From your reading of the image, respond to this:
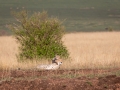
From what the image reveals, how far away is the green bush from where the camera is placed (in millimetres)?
16484

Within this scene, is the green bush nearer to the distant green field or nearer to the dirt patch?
the dirt patch

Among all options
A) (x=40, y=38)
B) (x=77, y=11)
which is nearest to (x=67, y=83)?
→ (x=40, y=38)

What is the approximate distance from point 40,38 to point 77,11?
8158 centimetres

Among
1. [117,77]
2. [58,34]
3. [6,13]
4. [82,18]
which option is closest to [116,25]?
[82,18]

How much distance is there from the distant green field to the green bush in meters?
60.7

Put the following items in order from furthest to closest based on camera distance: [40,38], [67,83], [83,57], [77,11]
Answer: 1. [77,11]
2. [83,57]
3. [40,38]
4. [67,83]

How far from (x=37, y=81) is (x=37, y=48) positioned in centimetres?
743

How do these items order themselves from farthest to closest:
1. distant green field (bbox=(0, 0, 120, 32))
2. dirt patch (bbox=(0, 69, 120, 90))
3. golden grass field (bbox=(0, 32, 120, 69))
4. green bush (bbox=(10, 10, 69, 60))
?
1. distant green field (bbox=(0, 0, 120, 32))
2. green bush (bbox=(10, 10, 69, 60))
3. golden grass field (bbox=(0, 32, 120, 69))
4. dirt patch (bbox=(0, 69, 120, 90))

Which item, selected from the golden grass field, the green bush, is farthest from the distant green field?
the green bush

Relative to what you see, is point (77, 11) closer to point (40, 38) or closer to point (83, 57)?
point (83, 57)

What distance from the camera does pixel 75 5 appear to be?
103625mm

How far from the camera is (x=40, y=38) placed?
1672 centimetres

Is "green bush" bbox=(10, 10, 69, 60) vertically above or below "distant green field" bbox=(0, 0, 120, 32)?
below

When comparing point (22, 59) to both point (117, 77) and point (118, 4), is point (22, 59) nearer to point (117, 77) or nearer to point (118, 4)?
point (117, 77)
